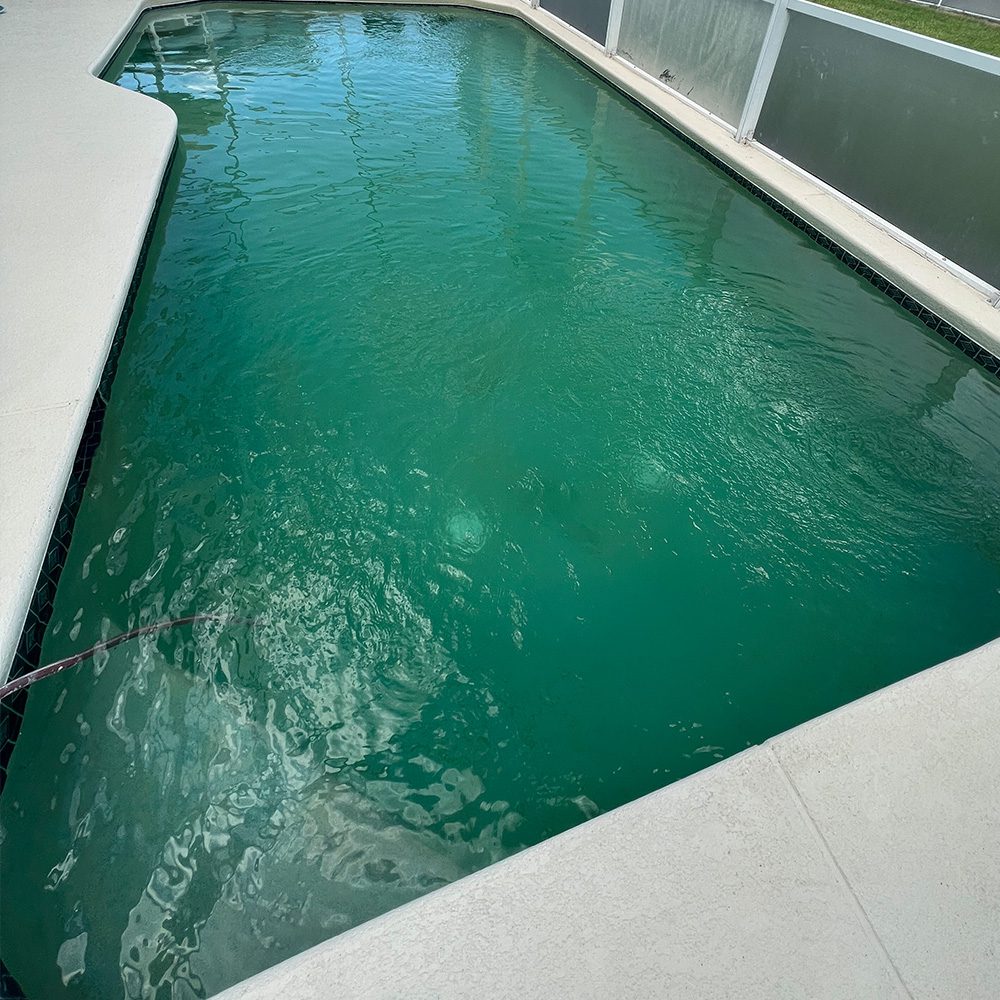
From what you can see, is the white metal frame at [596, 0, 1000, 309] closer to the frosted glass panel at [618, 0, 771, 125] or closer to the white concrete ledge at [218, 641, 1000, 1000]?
the frosted glass panel at [618, 0, 771, 125]

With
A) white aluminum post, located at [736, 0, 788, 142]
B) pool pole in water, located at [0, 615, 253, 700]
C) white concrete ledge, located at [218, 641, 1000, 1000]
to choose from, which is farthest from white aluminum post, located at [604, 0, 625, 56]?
white concrete ledge, located at [218, 641, 1000, 1000]

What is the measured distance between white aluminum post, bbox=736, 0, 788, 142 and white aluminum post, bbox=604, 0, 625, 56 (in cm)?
314

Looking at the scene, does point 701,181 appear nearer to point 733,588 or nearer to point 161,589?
point 733,588

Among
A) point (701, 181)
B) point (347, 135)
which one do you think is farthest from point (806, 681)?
point (347, 135)

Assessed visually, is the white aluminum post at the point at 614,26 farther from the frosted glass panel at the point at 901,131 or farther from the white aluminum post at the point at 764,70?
the frosted glass panel at the point at 901,131

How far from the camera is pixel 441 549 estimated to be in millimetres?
3033

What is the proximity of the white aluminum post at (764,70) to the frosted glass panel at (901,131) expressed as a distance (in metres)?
0.10

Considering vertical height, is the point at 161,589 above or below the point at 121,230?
below

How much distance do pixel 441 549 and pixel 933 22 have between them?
1365 centimetres

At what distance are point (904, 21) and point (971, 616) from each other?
12785mm

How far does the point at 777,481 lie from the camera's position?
349cm

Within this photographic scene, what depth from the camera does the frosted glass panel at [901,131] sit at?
439 centimetres

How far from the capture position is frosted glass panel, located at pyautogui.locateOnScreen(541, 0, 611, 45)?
9025mm

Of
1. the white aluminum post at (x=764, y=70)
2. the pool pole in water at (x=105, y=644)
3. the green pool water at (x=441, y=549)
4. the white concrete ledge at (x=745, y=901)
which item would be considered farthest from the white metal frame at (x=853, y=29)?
the pool pole in water at (x=105, y=644)
